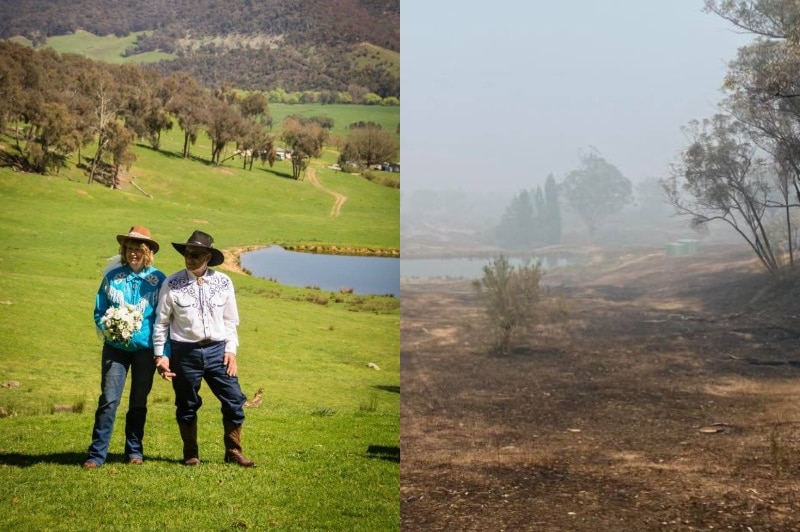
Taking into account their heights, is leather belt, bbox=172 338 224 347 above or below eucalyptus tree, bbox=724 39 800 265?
below

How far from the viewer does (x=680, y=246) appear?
10023mm

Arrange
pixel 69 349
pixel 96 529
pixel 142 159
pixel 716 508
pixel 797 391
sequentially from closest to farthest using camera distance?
1. pixel 96 529
2. pixel 69 349
3. pixel 142 159
4. pixel 716 508
5. pixel 797 391

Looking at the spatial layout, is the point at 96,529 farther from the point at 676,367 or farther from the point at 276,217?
the point at 676,367

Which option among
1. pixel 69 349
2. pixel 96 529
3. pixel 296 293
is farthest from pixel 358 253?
pixel 96 529

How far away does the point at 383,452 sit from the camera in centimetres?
592

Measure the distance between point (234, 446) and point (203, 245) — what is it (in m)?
0.98

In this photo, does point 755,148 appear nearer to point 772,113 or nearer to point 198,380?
point 772,113

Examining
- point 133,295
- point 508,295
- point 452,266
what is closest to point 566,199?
point 508,295

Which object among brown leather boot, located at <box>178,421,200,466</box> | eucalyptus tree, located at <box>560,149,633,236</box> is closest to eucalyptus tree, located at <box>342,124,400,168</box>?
brown leather boot, located at <box>178,421,200,466</box>

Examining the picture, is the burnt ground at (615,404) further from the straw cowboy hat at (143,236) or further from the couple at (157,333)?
the straw cowboy hat at (143,236)

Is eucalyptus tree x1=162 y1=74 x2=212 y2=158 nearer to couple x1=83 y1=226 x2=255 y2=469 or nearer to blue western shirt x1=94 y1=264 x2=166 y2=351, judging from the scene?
couple x1=83 y1=226 x2=255 y2=469

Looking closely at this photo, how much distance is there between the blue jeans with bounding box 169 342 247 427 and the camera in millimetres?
5125

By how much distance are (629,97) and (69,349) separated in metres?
5.88

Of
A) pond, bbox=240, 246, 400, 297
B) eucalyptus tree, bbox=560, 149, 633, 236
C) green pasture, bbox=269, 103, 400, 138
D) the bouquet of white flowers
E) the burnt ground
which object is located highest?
green pasture, bbox=269, 103, 400, 138
